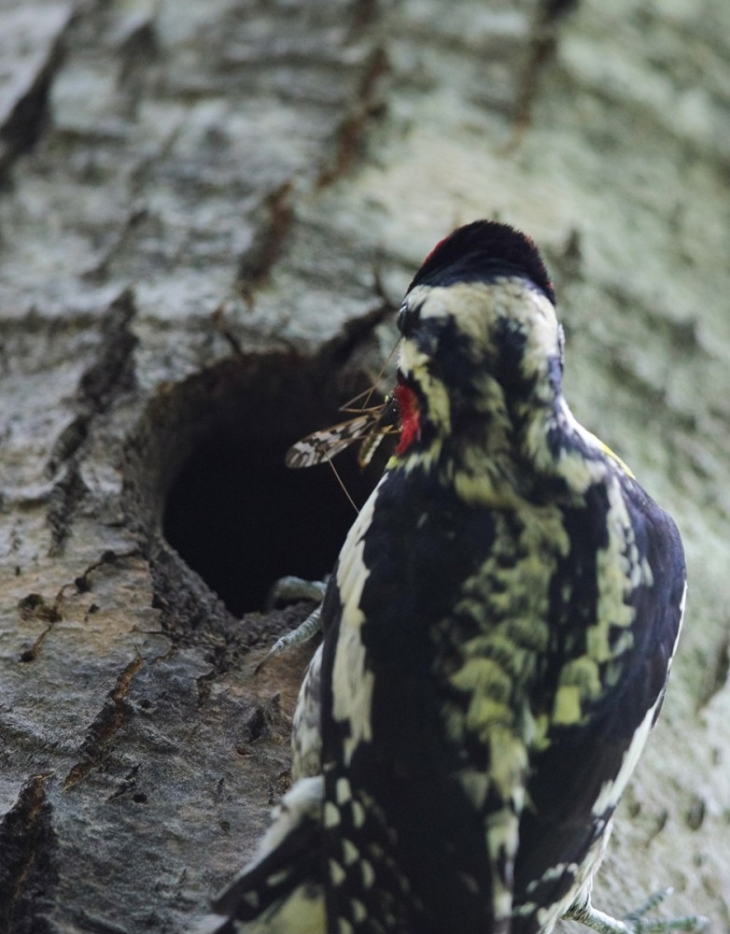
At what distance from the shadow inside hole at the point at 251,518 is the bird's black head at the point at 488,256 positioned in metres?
0.90

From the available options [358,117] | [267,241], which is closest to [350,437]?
[267,241]

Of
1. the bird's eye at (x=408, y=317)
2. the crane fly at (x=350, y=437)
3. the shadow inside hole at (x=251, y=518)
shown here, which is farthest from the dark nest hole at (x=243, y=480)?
the bird's eye at (x=408, y=317)

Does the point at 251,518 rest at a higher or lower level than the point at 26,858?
lower

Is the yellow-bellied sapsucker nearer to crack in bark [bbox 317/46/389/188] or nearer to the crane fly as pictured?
the crane fly

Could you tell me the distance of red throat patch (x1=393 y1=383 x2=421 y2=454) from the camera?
1.54 metres

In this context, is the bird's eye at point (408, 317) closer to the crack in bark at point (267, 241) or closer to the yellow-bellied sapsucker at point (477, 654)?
the yellow-bellied sapsucker at point (477, 654)

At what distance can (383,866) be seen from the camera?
4.05ft

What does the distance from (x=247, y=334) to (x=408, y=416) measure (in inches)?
21.2

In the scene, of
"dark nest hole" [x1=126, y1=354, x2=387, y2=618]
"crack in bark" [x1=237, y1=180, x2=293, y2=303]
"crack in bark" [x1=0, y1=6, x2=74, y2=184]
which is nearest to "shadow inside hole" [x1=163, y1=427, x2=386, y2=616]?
"dark nest hole" [x1=126, y1=354, x2=387, y2=618]

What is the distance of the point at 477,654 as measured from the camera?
1.31 meters

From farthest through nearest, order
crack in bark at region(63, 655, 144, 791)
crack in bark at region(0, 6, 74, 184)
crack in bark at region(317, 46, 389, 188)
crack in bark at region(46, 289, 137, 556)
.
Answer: crack in bark at region(0, 6, 74, 184) → crack in bark at region(317, 46, 389, 188) → crack in bark at region(46, 289, 137, 556) → crack in bark at region(63, 655, 144, 791)

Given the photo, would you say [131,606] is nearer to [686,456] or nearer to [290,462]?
[290,462]

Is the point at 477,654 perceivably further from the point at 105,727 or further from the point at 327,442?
the point at 327,442

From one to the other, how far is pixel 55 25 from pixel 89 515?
64.1 inches
